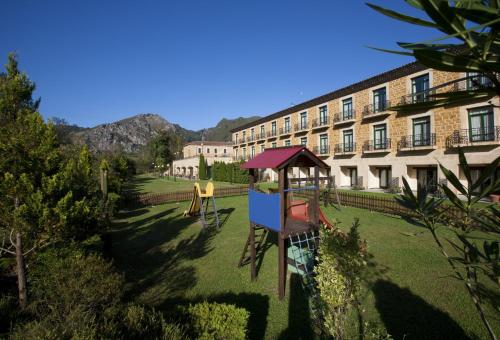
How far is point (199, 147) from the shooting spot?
62625 mm

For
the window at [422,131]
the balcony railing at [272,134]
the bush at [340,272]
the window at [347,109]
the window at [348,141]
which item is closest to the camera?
the bush at [340,272]

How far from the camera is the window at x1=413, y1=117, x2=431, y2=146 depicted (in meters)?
20.3

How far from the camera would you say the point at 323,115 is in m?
30.5

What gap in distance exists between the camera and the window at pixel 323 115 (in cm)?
2994

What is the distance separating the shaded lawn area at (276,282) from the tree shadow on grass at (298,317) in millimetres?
21

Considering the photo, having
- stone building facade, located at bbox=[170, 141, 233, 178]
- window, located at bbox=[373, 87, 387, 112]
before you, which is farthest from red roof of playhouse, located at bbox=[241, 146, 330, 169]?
stone building facade, located at bbox=[170, 141, 233, 178]

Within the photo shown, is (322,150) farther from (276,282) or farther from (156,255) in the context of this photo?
(276,282)

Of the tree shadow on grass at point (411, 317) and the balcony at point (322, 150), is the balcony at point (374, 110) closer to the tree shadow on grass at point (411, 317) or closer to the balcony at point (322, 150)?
the balcony at point (322, 150)

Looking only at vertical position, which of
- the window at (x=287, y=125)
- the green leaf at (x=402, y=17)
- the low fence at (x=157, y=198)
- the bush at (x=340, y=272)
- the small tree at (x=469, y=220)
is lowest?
the low fence at (x=157, y=198)

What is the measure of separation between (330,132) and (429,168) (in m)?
10.4

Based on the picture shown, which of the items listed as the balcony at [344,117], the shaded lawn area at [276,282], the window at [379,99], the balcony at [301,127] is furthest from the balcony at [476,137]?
the balcony at [301,127]

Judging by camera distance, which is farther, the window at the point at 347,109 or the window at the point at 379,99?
the window at the point at 347,109

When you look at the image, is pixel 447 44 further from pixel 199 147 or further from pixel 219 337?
pixel 199 147

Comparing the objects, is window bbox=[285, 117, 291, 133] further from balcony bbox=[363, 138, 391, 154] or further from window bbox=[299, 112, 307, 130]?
balcony bbox=[363, 138, 391, 154]
